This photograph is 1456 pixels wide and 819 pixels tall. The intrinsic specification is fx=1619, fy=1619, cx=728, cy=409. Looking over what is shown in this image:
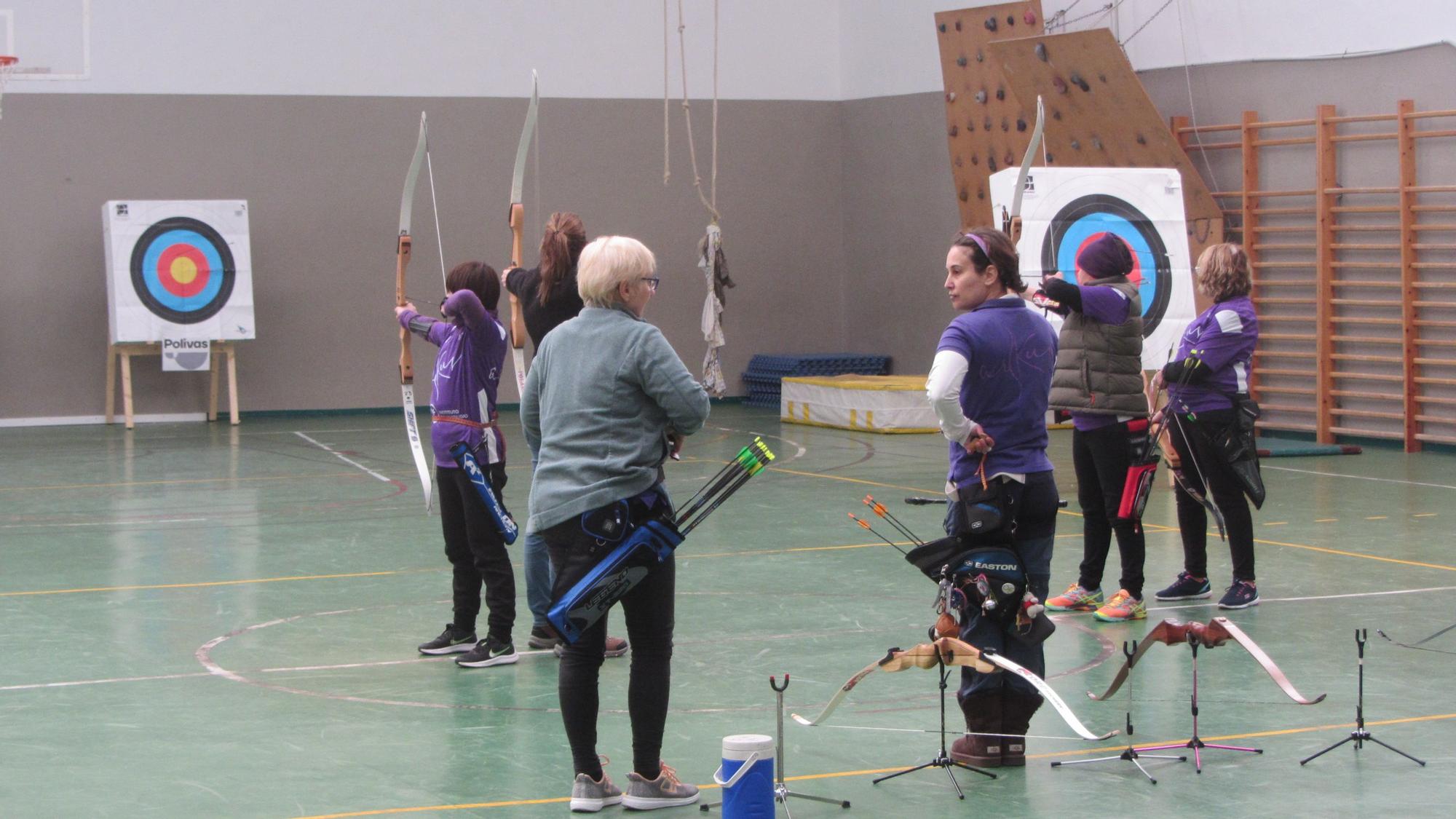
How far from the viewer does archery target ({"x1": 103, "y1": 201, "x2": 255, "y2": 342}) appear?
12594 millimetres

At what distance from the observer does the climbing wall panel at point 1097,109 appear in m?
10.8

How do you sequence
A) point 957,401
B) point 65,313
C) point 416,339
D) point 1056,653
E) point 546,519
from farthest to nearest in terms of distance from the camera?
point 416,339, point 65,313, point 1056,653, point 957,401, point 546,519

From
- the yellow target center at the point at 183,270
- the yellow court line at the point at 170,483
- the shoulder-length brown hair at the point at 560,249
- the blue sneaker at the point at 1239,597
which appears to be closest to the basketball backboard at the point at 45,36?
the yellow target center at the point at 183,270

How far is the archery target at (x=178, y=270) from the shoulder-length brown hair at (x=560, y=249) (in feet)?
29.2

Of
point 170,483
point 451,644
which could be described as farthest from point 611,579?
point 170,483

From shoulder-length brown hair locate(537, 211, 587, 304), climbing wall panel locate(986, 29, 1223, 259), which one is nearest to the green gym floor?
shoulder-length brown hair locate(537, 211, 587, 304)

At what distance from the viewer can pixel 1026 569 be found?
143 inches

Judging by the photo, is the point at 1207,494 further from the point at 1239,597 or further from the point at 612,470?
the point at 612,470

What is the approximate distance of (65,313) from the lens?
12.9 metres

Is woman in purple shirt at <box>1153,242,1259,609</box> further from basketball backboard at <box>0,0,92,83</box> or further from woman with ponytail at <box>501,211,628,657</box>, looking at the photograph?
basketball backboard at <box>0,0,92,83</box>

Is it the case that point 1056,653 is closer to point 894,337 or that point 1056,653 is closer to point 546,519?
point 546,519

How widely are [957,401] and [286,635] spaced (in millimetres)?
2535

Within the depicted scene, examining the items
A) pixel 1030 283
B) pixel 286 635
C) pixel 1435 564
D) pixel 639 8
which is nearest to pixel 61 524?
pixel 286 635

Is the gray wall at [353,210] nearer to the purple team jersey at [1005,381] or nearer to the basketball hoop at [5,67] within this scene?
the basketball hoop at [5,67]
